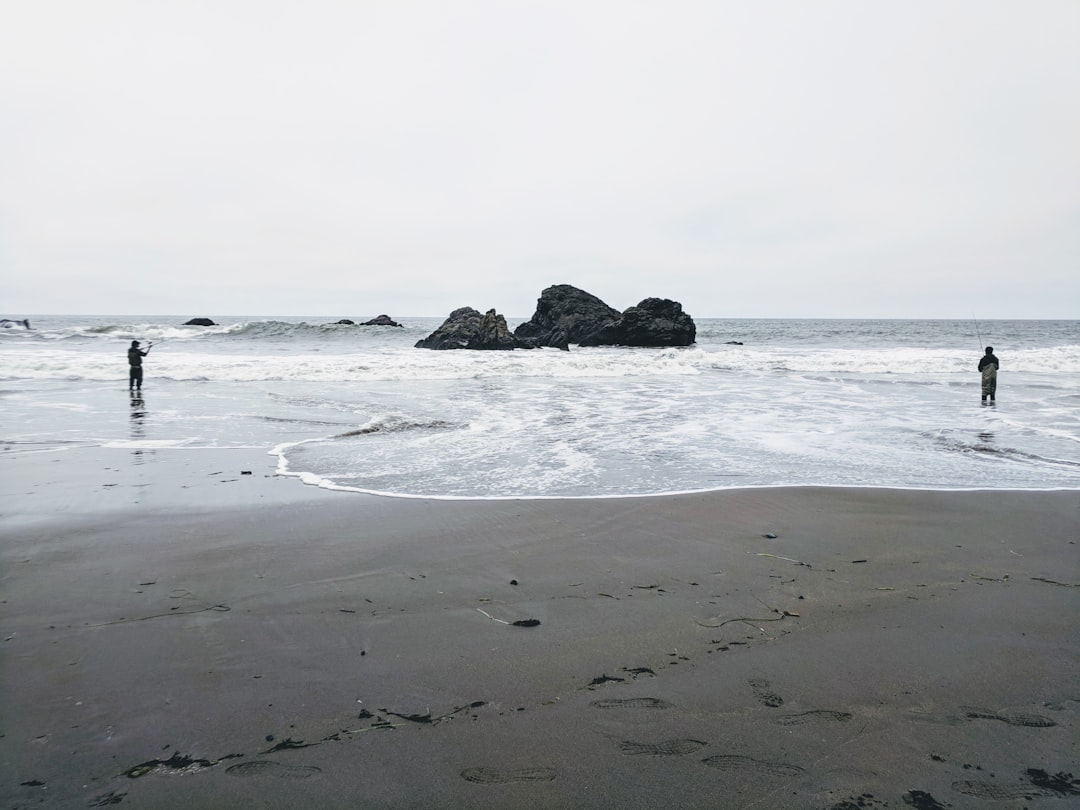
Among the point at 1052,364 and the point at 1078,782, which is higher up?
the point at 1052,364

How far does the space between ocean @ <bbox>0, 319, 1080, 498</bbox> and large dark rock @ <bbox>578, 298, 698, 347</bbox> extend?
1419 centimetres

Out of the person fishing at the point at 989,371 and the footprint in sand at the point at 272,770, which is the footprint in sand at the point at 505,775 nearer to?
the footprint in sand at the point at 272,770

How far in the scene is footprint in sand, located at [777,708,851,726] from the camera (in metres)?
2.66

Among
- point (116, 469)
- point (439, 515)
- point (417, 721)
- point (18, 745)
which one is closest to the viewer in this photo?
point (18, 745)

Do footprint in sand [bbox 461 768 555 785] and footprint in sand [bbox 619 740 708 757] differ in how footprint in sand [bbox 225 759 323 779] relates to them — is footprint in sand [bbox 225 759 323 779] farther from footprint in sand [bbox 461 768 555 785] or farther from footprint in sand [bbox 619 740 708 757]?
footprint in sand [bbox 619 740 708 757]

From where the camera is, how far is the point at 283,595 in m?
3.90

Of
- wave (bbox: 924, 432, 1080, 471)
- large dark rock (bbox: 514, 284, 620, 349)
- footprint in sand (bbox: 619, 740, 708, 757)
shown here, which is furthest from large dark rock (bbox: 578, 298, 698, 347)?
footprint in sand (bbox: 619, 740, 708, 757)

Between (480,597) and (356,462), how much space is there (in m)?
4.38

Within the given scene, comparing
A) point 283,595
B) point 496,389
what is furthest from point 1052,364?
point 283,595

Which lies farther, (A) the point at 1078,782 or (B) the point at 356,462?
(B) the point at 356,462

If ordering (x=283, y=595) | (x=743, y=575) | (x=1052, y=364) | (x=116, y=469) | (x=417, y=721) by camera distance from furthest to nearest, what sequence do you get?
(x=1052, y=364), (x=116, y=469), (x=743, y=575), (x=283, y=595), (x=417, y=721)

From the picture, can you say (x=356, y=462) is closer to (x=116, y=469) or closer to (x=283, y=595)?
(x=116, y=469)

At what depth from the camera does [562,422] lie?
11.6 m

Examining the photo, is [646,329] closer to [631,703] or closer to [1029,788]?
[631,703]
